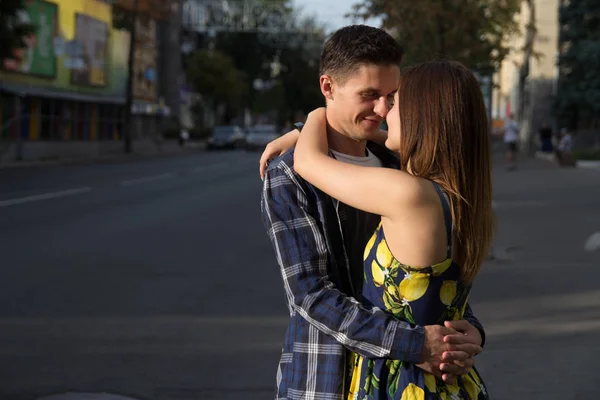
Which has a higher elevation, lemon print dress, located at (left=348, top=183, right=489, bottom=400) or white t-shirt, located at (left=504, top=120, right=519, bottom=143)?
lemon print dress, located at (left=348, top=183, right=489, bottom=400)

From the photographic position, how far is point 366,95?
290 centimetres

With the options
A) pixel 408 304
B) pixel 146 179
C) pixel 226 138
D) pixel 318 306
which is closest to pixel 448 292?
pixel 408 304

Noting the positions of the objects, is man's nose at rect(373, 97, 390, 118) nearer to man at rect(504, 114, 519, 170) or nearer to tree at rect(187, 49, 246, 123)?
man at rect(504, 114, 519, 170)

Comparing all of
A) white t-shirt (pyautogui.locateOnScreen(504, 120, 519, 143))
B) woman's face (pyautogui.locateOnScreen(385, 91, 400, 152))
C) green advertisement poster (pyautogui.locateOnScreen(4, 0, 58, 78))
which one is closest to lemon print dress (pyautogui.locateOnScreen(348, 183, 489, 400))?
woman's face (pyautogui.locateOnScreen(385, 91, 400, 152))

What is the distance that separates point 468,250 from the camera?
2.69 metres

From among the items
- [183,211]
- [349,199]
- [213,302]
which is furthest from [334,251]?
[183,211]

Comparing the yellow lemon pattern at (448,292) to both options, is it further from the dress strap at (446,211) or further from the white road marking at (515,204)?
the white road marking at (515,204)

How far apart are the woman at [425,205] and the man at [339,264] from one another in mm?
53

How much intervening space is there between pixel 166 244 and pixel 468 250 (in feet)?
36.4

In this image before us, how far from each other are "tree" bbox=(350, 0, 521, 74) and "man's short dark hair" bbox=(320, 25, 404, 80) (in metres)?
15.2

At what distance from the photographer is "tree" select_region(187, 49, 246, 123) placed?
8306 centimetres

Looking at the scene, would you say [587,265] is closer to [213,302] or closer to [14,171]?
[213,302]

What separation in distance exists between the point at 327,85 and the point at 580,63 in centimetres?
4509

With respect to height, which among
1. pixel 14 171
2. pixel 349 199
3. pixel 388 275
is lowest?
pixel 14 171
